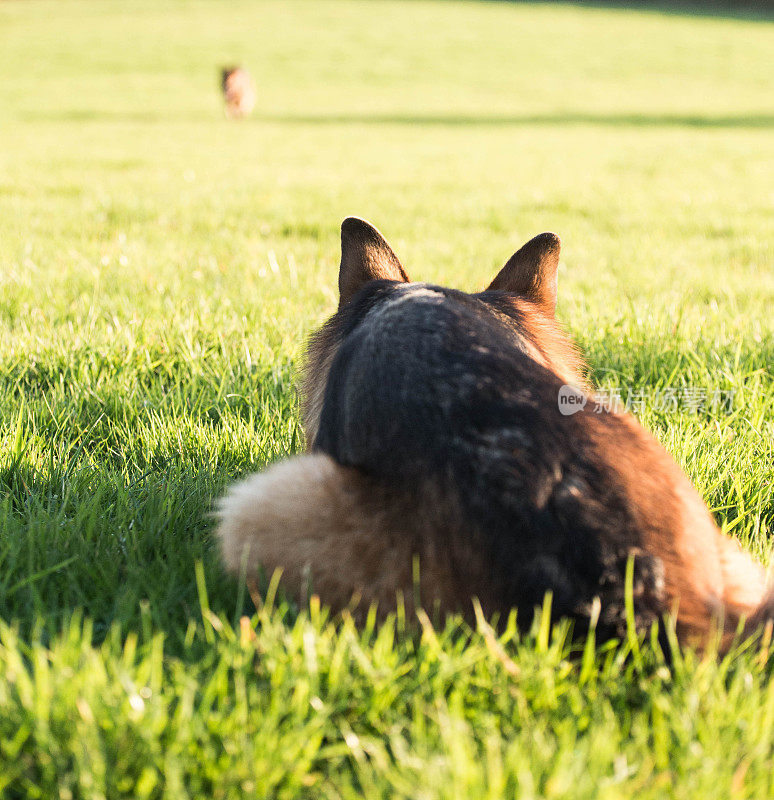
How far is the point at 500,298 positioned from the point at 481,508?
134 cm

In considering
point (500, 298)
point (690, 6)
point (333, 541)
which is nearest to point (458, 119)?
point (500, 298)

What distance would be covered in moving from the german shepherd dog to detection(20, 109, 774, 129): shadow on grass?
24.8 meters

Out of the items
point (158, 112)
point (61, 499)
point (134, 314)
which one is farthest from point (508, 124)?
point (61, 499)

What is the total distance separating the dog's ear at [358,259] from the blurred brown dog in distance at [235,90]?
26830mm

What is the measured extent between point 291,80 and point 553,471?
127ft

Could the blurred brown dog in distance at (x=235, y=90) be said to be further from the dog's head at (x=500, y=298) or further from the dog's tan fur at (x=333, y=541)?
the dog's tan fur at (x=333, y=541)

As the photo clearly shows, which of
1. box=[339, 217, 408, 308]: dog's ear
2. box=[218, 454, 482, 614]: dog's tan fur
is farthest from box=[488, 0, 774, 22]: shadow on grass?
box=[218, 454, 482, 614]: dog's tan fur

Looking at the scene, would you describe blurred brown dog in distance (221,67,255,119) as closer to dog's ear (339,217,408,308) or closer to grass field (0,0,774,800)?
grass field (0,0,774,800)

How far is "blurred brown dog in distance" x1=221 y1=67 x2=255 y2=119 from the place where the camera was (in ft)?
89.2

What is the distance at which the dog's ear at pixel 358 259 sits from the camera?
10.1 feet

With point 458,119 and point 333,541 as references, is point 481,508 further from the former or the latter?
point 458,119

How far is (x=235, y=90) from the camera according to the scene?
2719 cm

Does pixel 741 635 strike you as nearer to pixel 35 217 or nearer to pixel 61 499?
pixel 61 499

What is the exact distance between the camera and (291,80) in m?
36.7
